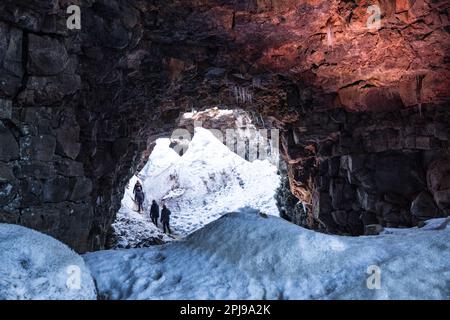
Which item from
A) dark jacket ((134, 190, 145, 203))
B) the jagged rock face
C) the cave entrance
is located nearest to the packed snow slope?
the jagged rock face

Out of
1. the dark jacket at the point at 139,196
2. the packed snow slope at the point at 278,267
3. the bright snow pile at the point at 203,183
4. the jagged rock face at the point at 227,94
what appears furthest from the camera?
the bright snow pile at the point at 203,183

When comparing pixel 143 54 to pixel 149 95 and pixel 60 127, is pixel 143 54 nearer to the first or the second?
pixel 149 95

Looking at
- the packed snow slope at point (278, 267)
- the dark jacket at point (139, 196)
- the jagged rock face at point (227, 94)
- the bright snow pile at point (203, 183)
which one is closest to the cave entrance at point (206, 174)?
the bright snow pile at point (203, 183)

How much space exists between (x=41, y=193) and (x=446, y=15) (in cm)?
1164

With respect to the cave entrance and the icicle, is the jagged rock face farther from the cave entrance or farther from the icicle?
the cave entrance

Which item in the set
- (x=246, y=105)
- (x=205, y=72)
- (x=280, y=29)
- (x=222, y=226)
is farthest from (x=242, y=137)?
(x=222, y=226)

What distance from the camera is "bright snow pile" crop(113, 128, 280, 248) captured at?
25.7 metres

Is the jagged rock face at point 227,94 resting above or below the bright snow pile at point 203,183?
above

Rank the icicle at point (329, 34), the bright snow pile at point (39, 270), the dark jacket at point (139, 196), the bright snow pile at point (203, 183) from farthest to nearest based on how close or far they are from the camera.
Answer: the bright snow pile at point (203, 183), the dark jacket at point (139, 196), the icicle at point (329, 34), the bright snow pile at point (39, 270)

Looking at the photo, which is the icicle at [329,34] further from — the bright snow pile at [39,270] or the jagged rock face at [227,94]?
the bright snow pile at [39,270]

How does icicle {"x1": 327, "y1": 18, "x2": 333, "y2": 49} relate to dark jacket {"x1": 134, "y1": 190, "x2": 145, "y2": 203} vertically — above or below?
above

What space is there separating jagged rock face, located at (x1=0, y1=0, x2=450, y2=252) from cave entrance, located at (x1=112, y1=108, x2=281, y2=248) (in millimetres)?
7319

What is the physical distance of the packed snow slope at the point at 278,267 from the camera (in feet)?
10.6

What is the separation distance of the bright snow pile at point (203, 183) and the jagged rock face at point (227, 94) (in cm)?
891
